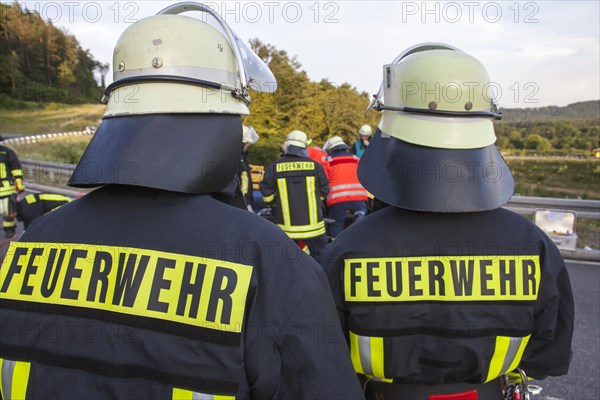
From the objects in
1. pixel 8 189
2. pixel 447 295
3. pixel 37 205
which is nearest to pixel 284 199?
pixel 37 205

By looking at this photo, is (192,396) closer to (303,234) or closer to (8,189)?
(303,234)

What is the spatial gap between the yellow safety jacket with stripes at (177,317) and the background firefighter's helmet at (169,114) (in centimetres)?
9

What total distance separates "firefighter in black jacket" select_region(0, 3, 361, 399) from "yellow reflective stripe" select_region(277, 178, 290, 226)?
4020mm

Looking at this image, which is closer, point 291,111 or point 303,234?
point 303,234

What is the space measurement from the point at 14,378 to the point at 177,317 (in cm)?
45

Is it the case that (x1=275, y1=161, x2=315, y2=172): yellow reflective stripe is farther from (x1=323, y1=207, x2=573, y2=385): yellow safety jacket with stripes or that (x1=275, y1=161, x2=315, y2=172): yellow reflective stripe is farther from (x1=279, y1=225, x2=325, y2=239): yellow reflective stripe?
(x1=323, y1=207, x2=573, y2=385): yellow safety jacket with stripes

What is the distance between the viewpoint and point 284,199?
17.1 feet

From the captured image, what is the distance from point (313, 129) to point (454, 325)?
2135 cm

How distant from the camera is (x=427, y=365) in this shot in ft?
4.74

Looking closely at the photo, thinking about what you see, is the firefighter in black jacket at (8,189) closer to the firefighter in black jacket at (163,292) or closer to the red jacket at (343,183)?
the red jacket at (343,183)

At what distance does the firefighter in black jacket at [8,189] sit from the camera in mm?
6957

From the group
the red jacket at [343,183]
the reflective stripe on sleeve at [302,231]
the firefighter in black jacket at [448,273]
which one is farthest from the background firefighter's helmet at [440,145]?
the red jacket at [343,183]

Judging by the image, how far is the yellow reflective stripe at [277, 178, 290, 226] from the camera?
520cm

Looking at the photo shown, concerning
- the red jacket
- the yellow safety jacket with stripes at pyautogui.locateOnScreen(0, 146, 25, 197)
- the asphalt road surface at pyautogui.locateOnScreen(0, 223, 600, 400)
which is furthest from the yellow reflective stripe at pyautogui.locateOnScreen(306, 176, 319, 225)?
the yellow safety jacket with stripes at pyautogui.locateOnScreen(0, 146, 25, 197)
